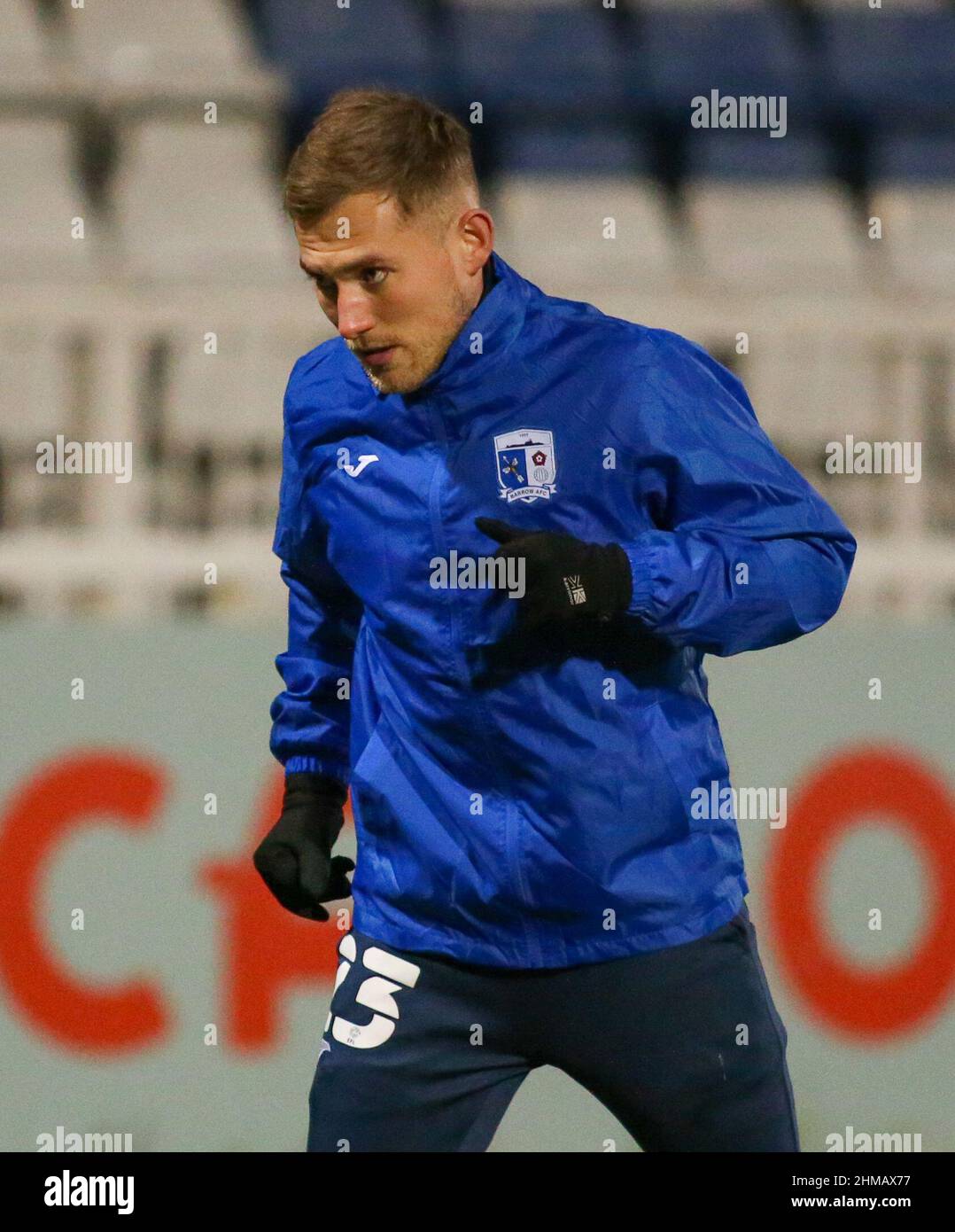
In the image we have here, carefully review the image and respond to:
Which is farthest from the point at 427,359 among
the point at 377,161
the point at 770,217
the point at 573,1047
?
the point at 770,217

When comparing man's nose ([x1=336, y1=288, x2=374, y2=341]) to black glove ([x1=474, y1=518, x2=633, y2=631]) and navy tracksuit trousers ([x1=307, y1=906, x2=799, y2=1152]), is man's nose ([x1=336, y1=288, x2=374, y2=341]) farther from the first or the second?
navy tracksuit trousers ([x1=307, y1=906, x2=799, y2=1152])

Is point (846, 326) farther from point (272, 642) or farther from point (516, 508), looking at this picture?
point (516, 508)

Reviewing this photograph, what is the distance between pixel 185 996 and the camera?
3129mm

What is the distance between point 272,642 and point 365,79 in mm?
2132

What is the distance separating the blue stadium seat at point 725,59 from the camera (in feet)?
15.5

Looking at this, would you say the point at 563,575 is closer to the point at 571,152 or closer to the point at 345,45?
the point at 571,152

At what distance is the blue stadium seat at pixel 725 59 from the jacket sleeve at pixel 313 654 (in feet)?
10.2

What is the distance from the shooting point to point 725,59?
4734mm

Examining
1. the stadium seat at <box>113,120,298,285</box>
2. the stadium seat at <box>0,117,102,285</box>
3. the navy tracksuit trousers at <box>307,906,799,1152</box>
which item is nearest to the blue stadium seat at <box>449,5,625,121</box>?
the stadium seat at <box>113,120,298,285</box>

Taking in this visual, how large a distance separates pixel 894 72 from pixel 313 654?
12.2 ft

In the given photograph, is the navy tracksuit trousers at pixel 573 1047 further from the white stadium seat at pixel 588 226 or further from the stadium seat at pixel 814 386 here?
the white stadium seat at pixel 588 226

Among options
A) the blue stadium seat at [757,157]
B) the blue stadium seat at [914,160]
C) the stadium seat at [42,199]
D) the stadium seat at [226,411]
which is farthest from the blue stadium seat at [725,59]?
the stadium seat at [42,199]

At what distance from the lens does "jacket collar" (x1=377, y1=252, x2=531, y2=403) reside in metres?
Answer: 1.71
